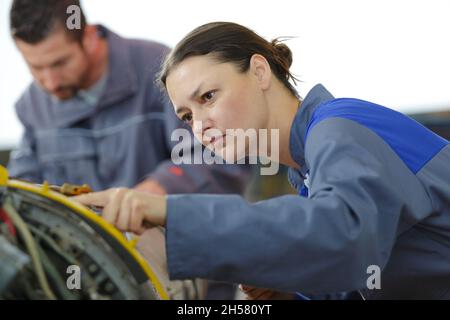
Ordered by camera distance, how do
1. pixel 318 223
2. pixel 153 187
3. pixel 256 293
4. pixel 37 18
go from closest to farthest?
1. pixel 318 223
2. pixel 256 293
3. pixel 153 187
4. pixel 37 18

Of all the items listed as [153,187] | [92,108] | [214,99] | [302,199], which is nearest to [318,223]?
[302,199]

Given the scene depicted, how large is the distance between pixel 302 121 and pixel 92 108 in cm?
73

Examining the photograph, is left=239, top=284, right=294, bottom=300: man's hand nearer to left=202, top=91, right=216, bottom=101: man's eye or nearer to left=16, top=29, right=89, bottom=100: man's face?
left=202, top=91, right=216, bottom=101: man's eye

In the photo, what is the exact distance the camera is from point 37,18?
1.20 metres

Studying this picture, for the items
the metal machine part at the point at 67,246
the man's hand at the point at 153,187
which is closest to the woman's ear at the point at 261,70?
the metal machine part at the point at 67,246

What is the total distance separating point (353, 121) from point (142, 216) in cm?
18

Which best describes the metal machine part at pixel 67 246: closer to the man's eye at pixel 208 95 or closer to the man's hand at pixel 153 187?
the man's eye at pixel 208 95

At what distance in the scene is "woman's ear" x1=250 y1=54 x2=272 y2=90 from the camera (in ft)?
1.97

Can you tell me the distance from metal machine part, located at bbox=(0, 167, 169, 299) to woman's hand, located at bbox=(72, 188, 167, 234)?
2 centimetres

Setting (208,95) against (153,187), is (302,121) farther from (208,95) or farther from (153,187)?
(153,187)

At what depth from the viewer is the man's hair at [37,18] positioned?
1.19 meters

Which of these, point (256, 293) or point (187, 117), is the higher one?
point (187, 117)
